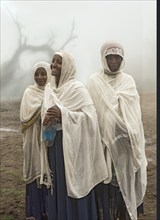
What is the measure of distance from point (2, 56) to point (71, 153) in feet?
1.56

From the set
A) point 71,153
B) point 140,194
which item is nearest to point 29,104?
point 71,153

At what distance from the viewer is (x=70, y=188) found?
1.52 meters

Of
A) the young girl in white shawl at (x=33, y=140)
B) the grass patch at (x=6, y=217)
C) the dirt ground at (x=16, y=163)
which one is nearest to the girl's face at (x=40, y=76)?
the young girl in white shawl at (x=33, y=140)

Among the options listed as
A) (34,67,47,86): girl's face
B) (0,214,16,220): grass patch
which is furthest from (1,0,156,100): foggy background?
(0,214,16,220): grass patch

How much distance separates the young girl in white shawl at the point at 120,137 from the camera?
1.57 m

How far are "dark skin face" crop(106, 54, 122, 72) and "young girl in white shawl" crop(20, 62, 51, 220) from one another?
23cm

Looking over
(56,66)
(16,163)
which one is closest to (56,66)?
(56,66)

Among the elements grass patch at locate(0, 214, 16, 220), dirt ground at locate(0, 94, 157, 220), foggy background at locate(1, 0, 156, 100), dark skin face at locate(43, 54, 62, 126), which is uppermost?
foggy background at locate(1, 0, 156, 100)

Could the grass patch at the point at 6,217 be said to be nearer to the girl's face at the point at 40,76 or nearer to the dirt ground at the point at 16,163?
the dirt ground at the point at 16,163

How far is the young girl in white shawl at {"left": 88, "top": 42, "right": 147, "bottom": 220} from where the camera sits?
5.16ft

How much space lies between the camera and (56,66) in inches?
61.8

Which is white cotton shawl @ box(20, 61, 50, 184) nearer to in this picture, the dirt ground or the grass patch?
the dirt ground

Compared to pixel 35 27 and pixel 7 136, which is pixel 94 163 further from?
pixel 35 27

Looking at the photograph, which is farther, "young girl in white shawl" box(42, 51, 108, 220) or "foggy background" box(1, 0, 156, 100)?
"foggy background" box(1, 0, 156, 100)
